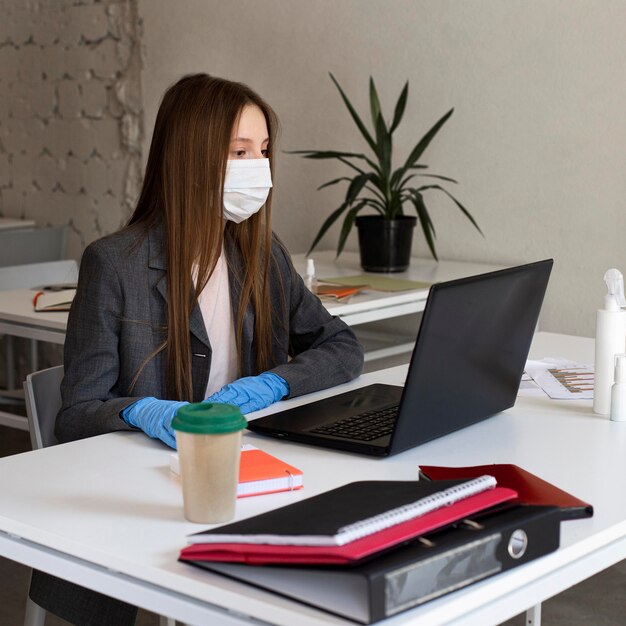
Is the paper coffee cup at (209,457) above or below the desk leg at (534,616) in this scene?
above

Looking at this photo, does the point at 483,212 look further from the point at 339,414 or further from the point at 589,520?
the point at 589,520

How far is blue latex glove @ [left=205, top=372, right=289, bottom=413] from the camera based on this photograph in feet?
5.28

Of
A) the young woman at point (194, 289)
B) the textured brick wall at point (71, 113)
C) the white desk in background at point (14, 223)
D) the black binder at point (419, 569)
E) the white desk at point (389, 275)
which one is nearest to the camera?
the black binder at point (419, 569)

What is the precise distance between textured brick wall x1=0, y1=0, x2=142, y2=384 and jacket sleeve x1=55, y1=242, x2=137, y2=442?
2.87 m

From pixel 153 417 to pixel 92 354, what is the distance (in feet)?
0.84

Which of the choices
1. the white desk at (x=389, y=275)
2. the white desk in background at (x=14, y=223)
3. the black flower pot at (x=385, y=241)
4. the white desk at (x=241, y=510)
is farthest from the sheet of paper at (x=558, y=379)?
the white desk in background at (x=14, y=223)

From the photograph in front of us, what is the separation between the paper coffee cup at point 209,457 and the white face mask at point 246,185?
802mm

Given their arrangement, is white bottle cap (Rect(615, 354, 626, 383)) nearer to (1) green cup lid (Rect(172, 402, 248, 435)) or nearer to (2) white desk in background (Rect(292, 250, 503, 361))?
(1) green cup lid (Rect(172, 402, 248, 435))

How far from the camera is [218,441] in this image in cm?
A: 103

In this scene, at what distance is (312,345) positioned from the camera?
199 centimetres

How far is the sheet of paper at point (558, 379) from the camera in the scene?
5.60ft

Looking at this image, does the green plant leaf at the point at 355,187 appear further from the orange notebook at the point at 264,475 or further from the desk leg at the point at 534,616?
the orange notebook at the point at 264,475

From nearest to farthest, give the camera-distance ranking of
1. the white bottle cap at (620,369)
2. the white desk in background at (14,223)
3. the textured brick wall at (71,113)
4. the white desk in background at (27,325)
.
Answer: the white bottle cap at (620,369) → the white desk in background at (27,325) → the textured brick wall at (71,113) → the white desk in background at (14,223)

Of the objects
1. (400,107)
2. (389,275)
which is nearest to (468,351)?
(389,275)
